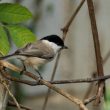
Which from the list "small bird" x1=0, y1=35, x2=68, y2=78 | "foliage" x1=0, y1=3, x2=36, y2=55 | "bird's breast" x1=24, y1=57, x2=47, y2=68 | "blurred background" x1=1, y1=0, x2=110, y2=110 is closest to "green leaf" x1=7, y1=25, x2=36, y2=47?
"foliage" x1=0, y1=3, x2=36, y2=55

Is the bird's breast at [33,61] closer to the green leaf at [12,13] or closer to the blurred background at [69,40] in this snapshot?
the green leaf at [12,13]

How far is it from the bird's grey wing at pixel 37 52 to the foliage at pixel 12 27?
44cm

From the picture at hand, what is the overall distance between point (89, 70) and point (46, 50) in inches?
91.8

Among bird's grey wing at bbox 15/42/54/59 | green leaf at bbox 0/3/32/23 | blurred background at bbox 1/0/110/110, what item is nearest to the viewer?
green leaf at bbox 0/3/32/23

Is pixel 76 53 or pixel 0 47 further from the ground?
pixel 0 47

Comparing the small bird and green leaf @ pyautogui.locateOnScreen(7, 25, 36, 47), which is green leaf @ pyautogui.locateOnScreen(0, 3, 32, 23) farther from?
the small bird

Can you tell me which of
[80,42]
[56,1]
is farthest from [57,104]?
[56,1]

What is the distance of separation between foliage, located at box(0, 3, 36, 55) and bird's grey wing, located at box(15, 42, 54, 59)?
1.44 feet

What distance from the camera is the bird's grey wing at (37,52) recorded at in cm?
189

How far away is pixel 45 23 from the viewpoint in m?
4.51

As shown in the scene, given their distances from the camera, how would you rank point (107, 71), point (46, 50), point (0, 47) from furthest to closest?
point (107, 71) < point (46, 50) < point (0, 47)

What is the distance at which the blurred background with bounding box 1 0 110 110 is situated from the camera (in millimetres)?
4383

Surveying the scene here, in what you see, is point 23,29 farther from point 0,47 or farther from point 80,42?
point 80,42

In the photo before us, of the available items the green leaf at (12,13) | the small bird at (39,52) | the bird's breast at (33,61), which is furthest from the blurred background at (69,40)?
the green leaf at (12,13)
